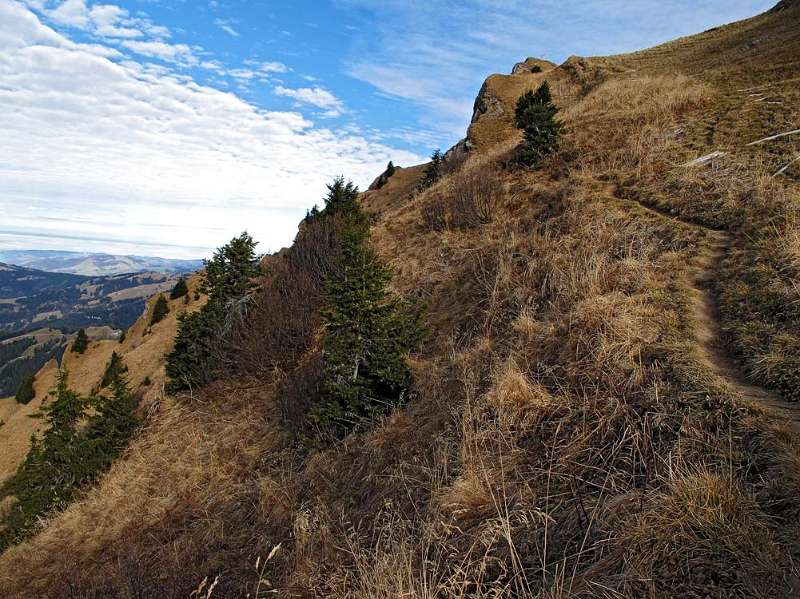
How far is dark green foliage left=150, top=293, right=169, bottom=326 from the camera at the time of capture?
124ft

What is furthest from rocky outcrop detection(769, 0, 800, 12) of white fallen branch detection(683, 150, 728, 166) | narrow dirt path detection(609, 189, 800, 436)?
narrow dirt path detection(609, 189, 800, 436)

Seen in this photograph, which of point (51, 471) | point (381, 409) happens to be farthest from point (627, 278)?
point (51, 471)

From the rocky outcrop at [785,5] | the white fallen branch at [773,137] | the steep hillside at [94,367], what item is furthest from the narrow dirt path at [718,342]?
the rocky outcrop at [785,5]

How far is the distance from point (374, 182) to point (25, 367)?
187466mm

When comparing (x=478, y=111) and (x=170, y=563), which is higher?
(x=478, y=111)

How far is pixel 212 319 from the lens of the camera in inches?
511

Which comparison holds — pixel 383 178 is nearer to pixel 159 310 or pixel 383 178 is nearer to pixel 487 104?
pixel 487 104

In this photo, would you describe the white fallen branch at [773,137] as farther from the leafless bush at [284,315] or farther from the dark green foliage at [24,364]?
the dark green foliage at [24,364]

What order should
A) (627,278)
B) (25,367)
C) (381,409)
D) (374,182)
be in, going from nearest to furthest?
(627,278)
(381,409)
(374,182)
(25,367)

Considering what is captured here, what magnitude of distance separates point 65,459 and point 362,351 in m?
10.3

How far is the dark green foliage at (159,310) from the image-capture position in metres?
37.8

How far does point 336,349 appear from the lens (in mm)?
7051

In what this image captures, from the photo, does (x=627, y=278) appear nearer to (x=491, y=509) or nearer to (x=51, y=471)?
(x=491, y=509)

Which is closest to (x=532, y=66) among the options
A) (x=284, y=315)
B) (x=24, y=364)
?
(x=284, y=315)
